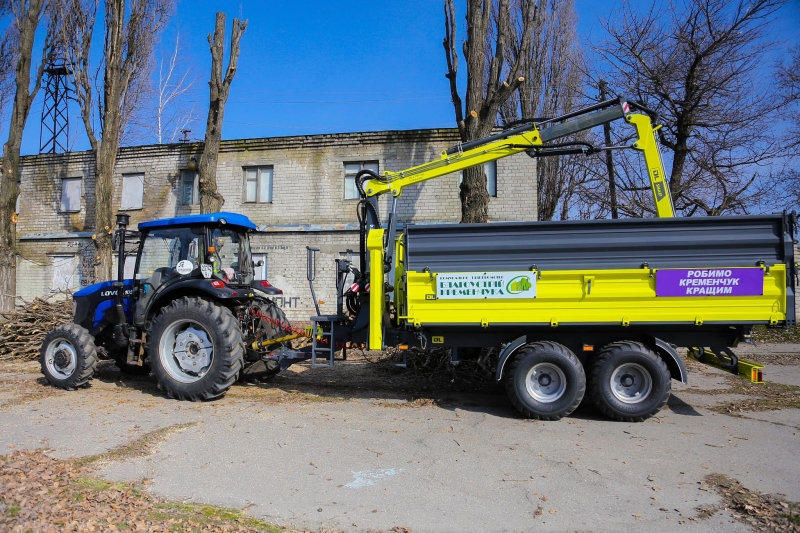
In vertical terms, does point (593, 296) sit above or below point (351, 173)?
below

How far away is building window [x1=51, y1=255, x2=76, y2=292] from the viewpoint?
17484 millimetres

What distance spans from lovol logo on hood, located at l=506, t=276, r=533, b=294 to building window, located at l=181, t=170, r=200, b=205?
41.4 feet

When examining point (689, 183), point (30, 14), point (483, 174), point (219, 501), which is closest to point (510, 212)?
point (483, 174)

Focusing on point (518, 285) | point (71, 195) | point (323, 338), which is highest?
point (71, 195)

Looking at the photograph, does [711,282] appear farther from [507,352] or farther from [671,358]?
[507,352]

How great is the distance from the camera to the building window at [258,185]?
16.3 meters

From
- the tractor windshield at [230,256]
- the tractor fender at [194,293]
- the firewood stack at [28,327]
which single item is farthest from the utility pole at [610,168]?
the firewood stack at [28,327]

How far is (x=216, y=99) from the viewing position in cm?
1469

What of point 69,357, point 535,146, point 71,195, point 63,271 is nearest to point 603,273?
point 535,146

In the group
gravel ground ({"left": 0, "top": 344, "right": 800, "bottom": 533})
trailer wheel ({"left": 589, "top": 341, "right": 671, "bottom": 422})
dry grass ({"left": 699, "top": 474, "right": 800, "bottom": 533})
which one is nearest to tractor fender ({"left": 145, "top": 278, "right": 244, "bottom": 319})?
gravel ground ({"left": 0, "top": 344, "right": 800, "bottom": 533})

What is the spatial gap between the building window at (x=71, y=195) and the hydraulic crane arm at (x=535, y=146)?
13799 mm

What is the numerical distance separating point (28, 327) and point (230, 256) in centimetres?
627

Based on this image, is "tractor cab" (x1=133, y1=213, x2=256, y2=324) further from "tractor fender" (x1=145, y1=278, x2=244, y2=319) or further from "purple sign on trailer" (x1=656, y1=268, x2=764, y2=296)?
"purple sign on trailer" (x1=656, y1=268, x2=764, y2=296)

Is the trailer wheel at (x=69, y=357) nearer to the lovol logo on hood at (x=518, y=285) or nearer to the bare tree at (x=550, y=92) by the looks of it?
the lovol logo on hood at (x=518, y=285)
